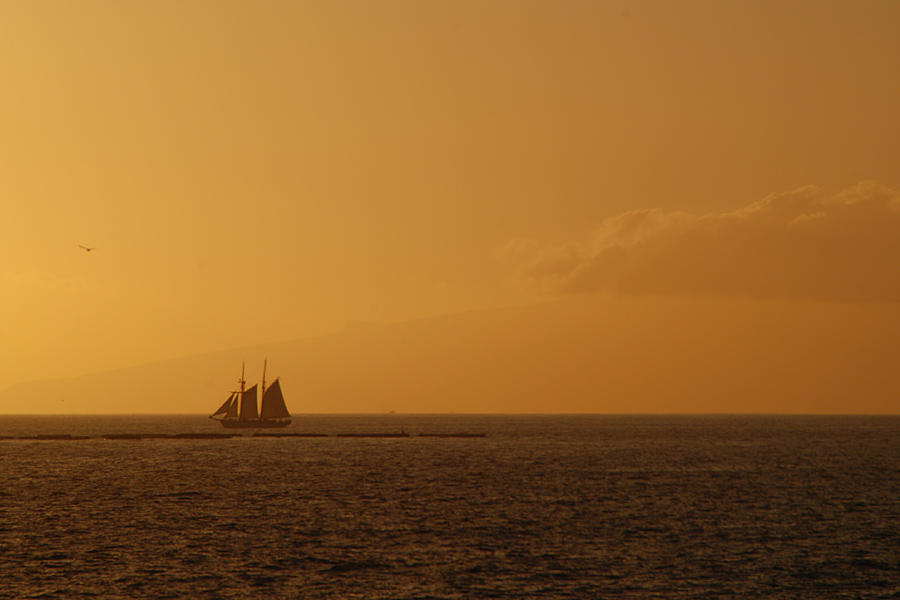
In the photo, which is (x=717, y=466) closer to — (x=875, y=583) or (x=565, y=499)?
(x=565, y=499)

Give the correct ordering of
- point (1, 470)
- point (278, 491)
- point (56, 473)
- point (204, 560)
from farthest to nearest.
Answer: point (1, 470), point (56, 473), point (278, 491), point (204, 560)

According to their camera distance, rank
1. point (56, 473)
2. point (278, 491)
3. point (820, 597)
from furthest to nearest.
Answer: point (56, 473), point (278, 491), point (820, 597)

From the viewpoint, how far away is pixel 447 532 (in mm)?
65000

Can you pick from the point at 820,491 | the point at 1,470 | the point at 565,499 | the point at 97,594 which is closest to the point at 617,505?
the point at 565,499

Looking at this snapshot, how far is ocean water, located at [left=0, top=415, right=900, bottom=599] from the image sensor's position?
4816 cm

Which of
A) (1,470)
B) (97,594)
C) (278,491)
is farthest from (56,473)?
(97,594)

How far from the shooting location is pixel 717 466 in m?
132

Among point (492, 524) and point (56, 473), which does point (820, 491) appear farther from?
point (56, 473)

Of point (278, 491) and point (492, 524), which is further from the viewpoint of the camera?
point (278, 491)

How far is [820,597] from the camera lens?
4550 centimetres

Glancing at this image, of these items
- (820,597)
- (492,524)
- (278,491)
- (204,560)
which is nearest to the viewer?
(820,597)

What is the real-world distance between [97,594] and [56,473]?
7985cm

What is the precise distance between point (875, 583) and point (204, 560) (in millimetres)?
39488

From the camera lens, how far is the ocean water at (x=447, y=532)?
4816cm
